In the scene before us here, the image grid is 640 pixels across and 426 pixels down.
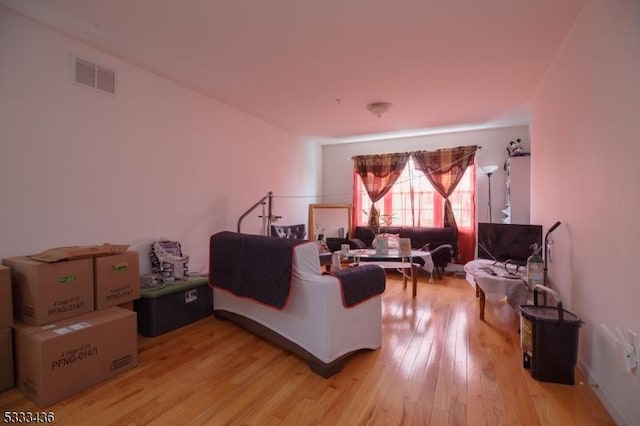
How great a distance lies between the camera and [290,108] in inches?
164

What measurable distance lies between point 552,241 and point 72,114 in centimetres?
427

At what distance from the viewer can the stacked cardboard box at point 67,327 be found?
5.90 ft

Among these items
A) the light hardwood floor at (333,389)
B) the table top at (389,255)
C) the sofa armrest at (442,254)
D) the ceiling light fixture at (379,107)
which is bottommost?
the light hardwood floor at (333,389)

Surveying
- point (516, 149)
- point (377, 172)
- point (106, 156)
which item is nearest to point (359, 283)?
point (106, 156)

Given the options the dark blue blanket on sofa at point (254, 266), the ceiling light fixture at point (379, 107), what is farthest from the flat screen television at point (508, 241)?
the dark blue blanket on sofa at point (254, 266)

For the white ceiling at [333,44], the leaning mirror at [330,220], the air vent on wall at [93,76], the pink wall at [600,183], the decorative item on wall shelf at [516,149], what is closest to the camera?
the pink wall at [600,183]

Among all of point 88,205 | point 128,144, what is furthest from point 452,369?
point 128,144

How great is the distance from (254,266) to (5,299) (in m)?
1.56

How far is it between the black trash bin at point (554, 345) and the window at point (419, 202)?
359cm

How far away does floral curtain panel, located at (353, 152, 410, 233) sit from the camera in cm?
591

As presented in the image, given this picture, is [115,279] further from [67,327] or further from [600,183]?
[600,183]

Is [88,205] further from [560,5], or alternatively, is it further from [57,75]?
[560,5]

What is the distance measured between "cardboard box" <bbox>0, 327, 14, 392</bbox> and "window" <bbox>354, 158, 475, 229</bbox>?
5.19m

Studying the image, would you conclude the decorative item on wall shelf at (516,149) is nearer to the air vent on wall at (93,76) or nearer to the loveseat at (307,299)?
the loveseat at (307,299)
